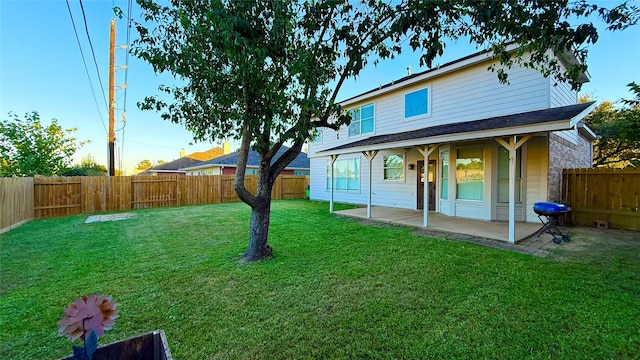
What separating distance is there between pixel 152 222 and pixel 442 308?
9185 mm

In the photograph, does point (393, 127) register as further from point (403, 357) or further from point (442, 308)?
point (403, 357)

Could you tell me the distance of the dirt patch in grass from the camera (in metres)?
4.88

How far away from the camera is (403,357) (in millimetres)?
2355

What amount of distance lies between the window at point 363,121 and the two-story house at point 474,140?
9 cm

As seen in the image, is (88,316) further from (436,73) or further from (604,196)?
(604,196)

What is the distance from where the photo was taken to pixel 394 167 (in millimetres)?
11516

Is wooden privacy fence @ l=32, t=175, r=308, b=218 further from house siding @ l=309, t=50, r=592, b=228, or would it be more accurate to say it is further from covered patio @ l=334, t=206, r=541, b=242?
covered patio @ l=334, t=206, r=541, b=242

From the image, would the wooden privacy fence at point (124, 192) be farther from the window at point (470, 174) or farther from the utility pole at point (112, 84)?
the window at point (470, 174)

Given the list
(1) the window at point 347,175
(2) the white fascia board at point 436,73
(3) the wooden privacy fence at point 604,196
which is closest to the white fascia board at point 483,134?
(2) the white fascia board at point 436,73

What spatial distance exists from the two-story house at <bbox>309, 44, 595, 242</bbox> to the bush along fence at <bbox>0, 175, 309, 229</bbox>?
7821mm

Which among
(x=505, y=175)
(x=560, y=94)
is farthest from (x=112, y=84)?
(x=560, y=94)

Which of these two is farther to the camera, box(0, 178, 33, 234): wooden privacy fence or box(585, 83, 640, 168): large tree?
box(585, 83, 640, 168): large tree

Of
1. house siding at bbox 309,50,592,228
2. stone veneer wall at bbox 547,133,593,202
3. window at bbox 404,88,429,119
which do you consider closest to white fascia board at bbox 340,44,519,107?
house siding at bbox 309,50,592,228

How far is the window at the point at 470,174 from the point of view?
324 inches
